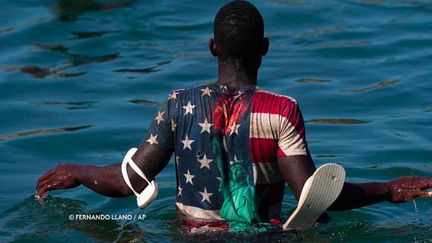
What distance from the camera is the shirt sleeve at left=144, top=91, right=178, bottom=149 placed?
5773mm

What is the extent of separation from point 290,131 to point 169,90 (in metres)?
5.82

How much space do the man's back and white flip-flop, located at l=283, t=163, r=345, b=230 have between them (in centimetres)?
17

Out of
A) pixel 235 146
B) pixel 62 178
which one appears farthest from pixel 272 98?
pixel 62 178

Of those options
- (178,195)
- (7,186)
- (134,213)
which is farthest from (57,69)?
(178,195)

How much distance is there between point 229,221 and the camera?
19.5ft

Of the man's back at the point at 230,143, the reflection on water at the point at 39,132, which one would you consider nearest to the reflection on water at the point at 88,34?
the reflection on water at the point at 39,132

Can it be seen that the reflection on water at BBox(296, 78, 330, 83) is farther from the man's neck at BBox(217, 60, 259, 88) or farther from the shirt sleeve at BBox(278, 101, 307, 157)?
the shirt sleeve at BBox(278, 101, 307, 157)

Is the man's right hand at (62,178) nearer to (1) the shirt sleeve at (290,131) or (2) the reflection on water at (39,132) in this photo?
(1) the shirt sleeve at (290,131)

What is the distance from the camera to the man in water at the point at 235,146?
5633 millimetres

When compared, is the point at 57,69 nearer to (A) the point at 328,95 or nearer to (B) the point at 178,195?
(A) the point at 328,95

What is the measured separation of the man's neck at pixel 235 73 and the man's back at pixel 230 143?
4 centimetres

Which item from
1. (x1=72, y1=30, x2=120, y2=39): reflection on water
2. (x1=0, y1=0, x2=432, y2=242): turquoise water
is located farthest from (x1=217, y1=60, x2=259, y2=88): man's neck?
(x1=72, y1=30, x2=120, y2=39): reflection on water

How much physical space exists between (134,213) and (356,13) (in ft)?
25.8

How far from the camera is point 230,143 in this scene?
573 centimetres
